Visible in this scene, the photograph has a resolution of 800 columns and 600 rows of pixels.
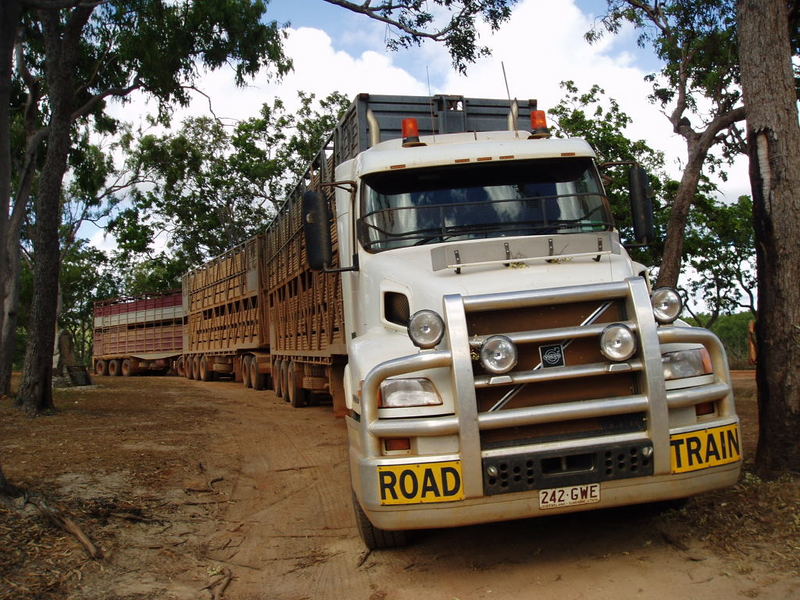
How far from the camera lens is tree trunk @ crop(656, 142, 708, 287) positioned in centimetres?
1179

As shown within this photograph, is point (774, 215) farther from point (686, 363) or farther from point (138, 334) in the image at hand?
point (138, 334)

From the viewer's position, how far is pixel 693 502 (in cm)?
519

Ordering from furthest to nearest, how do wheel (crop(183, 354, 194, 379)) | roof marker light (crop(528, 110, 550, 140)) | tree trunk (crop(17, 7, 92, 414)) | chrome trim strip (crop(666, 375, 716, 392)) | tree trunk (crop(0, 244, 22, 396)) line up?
wheel (crop(183, 354, 194, 379)) < tree trunk (crop(0, 244, 22, 396)) < tree trunk (crop(17, 7, 92, 414)) < roof marker light (crop(528, 110, 550, 140)) < chrome trim strip (crop(666, 375, 716, 392))

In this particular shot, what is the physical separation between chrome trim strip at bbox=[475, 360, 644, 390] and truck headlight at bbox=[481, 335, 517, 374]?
71mm

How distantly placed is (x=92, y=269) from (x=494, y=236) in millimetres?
44999

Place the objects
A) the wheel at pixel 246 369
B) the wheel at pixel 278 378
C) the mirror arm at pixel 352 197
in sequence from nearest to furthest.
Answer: the mirror arm at pixel 352 197 → the wheel at pixel 278 378 → the wheel at pixel 246 369

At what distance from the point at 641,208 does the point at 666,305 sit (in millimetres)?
1710

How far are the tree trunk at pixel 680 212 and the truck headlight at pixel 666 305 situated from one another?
8.08 meters

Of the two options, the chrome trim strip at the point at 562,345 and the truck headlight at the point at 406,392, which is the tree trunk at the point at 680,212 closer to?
the chrome trim strip at the point at 562,345

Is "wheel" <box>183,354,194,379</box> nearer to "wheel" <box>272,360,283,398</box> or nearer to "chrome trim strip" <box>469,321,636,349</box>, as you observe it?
"wheel" <box>272,360,283,398</box>

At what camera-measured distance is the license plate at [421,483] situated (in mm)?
3982

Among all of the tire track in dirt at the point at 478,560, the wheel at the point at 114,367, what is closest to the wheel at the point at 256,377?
the tire track in dirt at the point at 478,560

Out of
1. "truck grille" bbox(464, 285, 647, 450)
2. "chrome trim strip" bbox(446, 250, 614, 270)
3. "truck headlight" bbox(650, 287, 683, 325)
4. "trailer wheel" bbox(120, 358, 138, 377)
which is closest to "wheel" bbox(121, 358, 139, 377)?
"trailer wheel" bbox(120, 358, 138, 377)

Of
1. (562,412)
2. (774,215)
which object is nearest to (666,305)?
(562,412)
